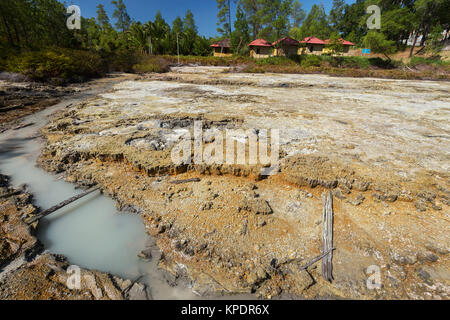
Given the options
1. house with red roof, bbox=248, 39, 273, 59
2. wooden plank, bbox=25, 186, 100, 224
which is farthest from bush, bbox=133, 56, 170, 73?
wooden plank, bbox=25, 186, 100, 224

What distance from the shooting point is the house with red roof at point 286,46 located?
2998 centimetres

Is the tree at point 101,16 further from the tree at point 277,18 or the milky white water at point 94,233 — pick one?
the milky white water at point 94,233

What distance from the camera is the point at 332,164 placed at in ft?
12.6

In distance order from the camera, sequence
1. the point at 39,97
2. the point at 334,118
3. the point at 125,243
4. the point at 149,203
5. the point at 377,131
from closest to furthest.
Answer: the point at 125,243 < the point at 149,203 < the point at 377,131 < the point at 334,118 < the point at 39,97

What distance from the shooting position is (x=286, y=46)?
31.2m

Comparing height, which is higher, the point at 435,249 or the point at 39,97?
the point at 39,97

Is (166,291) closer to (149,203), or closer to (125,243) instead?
(125,243)

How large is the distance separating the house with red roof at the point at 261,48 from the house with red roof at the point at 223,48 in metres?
4.91

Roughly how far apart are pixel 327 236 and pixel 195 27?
48373 millimetres

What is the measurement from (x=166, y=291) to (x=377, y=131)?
6.36 m

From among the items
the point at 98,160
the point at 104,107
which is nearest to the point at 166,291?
the point at 98,160

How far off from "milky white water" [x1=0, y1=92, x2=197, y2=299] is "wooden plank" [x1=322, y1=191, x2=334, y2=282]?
1.42m

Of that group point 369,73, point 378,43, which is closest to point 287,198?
point 369,73

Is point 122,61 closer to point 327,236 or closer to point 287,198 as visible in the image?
point 287,198
